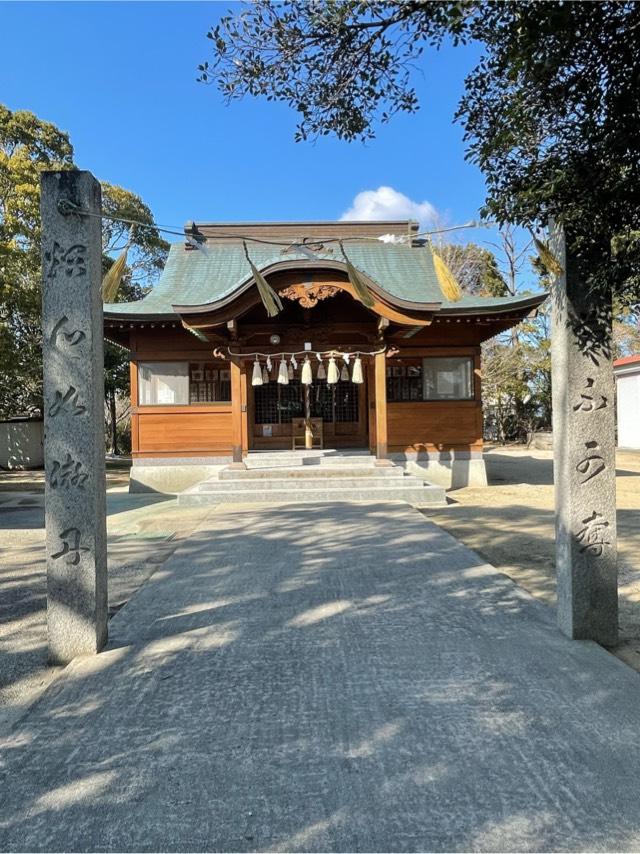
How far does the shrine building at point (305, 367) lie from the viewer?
11.6 metres

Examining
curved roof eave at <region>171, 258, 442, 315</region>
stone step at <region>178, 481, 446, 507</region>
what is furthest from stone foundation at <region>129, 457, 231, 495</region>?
curved roof eave at <region>171, 258, 442, 315</region>

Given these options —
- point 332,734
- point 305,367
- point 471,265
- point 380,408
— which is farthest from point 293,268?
point 471,265

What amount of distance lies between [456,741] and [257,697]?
109 centimetres

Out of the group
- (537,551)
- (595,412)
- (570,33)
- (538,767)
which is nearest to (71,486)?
(538,767)

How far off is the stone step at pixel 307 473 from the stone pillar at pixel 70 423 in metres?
7.46

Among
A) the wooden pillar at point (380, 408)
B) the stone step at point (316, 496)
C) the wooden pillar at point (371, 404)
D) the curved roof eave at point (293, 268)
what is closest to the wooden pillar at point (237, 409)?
the stone step at point (316, 496)

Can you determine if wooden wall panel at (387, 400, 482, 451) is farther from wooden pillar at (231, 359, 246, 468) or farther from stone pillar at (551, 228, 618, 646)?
stone pillar at (551, 228, 618, 646)

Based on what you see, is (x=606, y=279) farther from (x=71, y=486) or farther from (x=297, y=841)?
(x=71, y=486)

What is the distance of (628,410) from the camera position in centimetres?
2608

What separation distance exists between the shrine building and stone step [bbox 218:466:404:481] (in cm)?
51

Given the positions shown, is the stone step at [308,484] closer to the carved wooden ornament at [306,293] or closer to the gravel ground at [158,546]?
the gravel ground at [158,546]

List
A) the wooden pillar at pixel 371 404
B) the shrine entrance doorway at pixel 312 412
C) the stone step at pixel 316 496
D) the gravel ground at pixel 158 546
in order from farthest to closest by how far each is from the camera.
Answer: the shrine entrance doorway at pixel 312 412 < the wooden pillar at pixel 371 404 < the stone step at pixel 316 496 < the gravel ground at pixel 158 546

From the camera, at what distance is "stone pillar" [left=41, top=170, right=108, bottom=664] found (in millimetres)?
3613

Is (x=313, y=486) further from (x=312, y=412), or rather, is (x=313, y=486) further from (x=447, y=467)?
(x=312, y=412)
